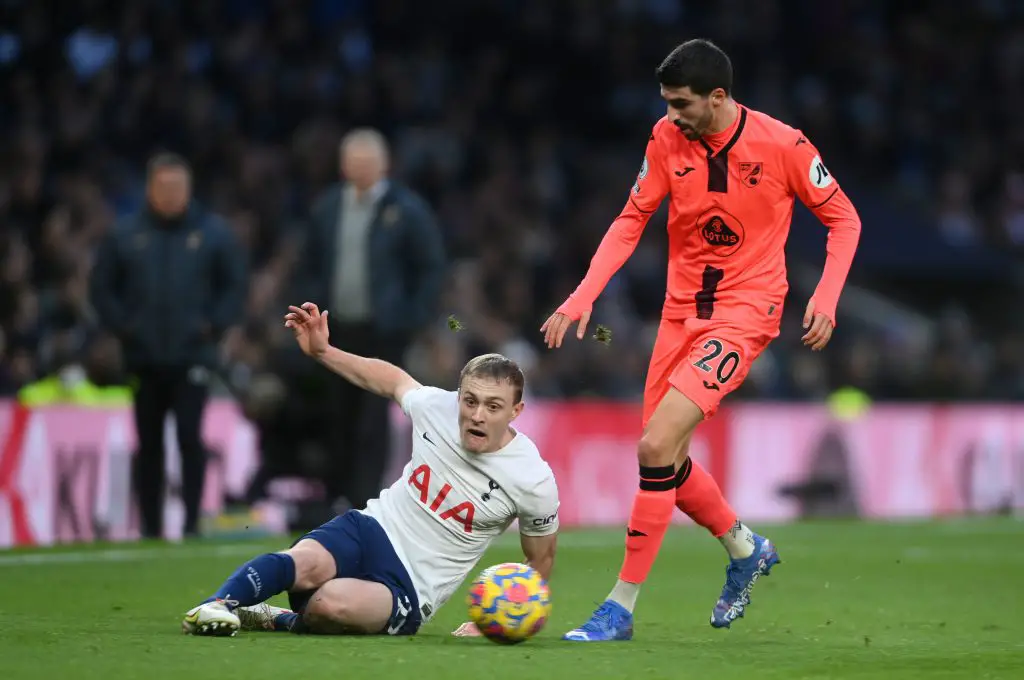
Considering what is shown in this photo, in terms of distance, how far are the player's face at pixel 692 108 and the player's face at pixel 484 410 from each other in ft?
4.36

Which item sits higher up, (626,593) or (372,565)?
(372,565)

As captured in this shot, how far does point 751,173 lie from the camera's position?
6961 millimetres

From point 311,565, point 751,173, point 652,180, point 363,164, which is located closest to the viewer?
point 311,565

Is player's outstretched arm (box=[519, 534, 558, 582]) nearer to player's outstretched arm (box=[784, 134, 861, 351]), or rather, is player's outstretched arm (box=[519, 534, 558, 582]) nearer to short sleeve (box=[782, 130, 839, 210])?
player's outstretched arm (box=[784, 134, 861, 351])

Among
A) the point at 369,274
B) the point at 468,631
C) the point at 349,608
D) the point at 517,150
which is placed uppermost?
the point at 517,150

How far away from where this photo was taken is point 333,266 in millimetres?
11039

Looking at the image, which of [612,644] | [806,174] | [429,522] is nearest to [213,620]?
[429,522]

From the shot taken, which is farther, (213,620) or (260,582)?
(260,582)

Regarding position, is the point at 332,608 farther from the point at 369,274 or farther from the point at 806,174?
the point at 369,274

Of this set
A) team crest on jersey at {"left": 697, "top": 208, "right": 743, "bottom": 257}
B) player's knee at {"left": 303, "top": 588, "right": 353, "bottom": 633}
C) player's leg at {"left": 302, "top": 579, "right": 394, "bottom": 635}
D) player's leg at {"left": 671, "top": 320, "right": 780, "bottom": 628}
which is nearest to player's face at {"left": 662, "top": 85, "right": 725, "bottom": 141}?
team crest on jersey at {"left": 697, "top": 208, "right": 743, "bottom": 257}

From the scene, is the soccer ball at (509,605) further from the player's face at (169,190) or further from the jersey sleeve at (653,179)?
the player's face at (169,190)

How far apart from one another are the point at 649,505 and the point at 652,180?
1322 millimetres

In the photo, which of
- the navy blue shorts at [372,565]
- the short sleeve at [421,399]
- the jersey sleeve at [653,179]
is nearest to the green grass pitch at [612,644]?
the navy blue shorts at [372,565]

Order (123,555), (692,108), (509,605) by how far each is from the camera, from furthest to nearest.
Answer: (123,555) < (692,108) < (509,605)
